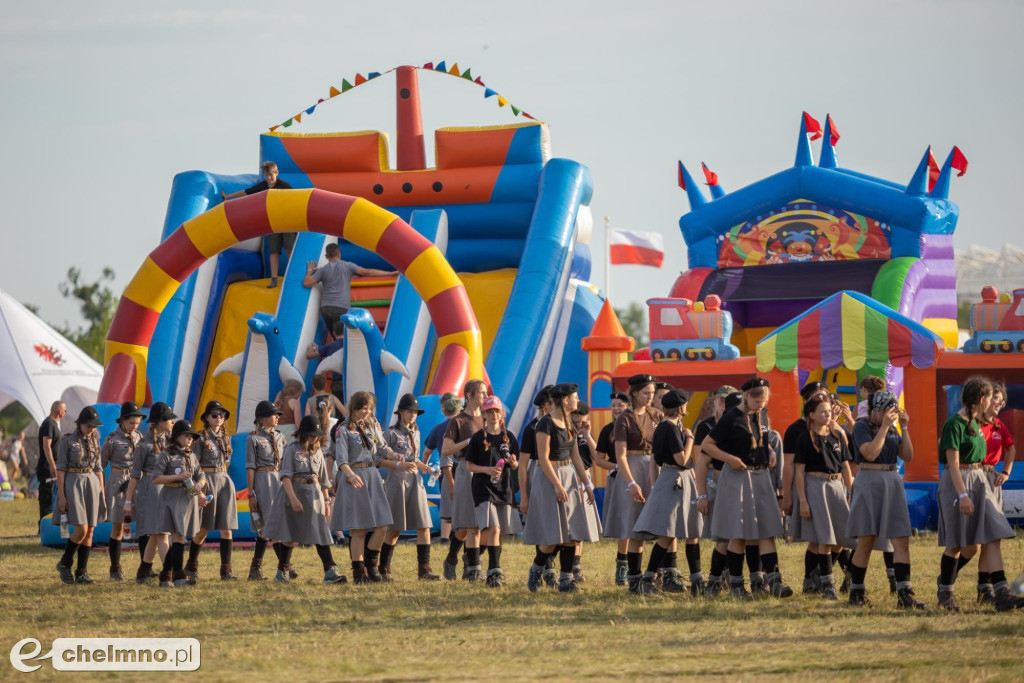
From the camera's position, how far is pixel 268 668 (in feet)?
20.5

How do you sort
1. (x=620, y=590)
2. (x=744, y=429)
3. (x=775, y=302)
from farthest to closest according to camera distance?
(x=775, y=302), (x=620, y=590), (x=744, y=429)

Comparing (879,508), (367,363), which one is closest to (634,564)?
(879,508)

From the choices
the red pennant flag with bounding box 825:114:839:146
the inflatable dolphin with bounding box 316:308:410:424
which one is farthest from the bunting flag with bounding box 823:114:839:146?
the inflatable dolphin with bounding box 316:308:410:424

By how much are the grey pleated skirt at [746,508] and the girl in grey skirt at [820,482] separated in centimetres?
17

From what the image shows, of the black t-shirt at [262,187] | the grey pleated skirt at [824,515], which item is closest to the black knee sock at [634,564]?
the grey pleated skirt at [824,515]

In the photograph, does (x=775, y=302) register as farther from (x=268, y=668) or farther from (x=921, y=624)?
(x=268, y=668)

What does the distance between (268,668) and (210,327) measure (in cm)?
962

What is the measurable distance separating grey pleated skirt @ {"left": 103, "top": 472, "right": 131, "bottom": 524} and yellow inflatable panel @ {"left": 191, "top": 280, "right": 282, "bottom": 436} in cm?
389

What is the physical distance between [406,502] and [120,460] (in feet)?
7.93

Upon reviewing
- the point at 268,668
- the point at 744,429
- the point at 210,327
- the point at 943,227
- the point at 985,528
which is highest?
the point at 943,227

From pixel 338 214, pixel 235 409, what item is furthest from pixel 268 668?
pixel 235 409

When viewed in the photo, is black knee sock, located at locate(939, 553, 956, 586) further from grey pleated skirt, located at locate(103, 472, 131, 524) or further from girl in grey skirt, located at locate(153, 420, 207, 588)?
grey pleated skirt, located at locate(103, 472, 131, 524)

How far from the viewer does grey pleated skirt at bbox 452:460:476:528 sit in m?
9.85

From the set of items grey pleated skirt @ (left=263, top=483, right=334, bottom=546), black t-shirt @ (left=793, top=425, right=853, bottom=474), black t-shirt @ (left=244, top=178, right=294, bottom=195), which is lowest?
grey pleated skirt @ (left=263, top=483, right=334, bottom=546)
